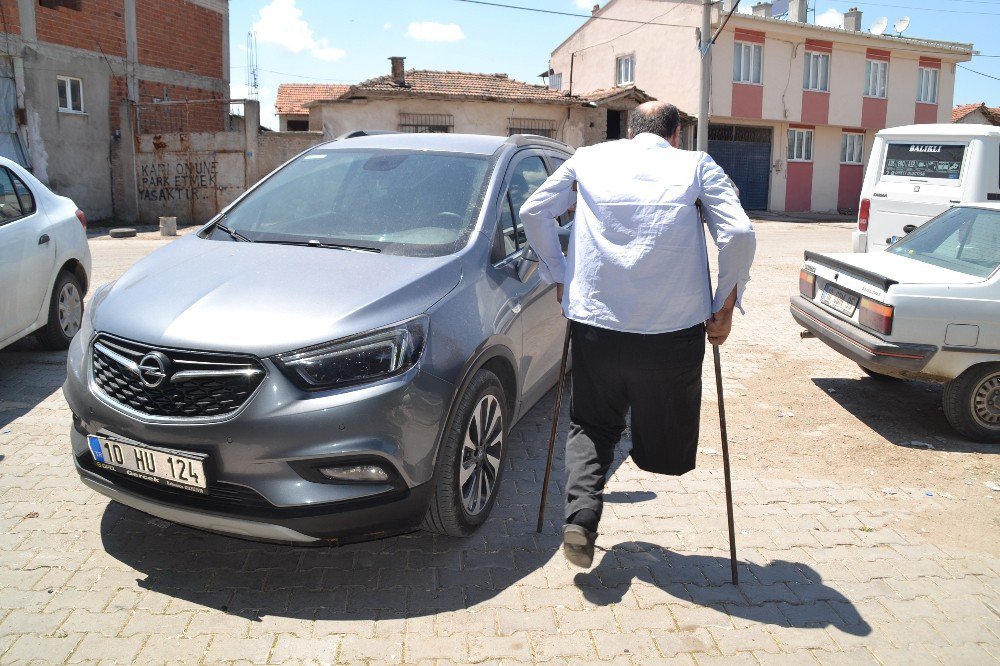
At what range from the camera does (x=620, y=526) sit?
391 centimetres

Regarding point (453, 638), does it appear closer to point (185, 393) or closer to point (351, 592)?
point (351, 592)

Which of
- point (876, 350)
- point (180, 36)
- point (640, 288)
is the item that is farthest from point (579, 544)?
point (180, 36)

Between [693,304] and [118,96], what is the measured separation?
22836 millimetres

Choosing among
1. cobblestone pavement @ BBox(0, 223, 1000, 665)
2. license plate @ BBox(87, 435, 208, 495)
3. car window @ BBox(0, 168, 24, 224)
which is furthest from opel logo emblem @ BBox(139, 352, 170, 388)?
car window @ BBox(0, 168, 24, 224)

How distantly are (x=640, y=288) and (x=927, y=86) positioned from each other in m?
39.3

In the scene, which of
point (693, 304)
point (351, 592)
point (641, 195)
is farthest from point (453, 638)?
point (641, 195)

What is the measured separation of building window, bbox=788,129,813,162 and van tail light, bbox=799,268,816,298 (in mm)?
29471

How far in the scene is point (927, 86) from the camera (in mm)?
35969

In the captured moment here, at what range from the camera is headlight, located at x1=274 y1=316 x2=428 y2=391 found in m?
2.98

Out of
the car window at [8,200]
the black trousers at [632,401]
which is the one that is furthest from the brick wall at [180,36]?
the black trousers at [632,401]

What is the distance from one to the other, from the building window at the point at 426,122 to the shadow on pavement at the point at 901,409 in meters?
21.7

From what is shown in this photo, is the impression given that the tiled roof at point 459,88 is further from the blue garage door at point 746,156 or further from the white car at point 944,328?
the white car at point 944,328

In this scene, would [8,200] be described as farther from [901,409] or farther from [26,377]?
[901,409]

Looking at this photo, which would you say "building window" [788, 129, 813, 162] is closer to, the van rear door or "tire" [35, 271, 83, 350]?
the van rear door
